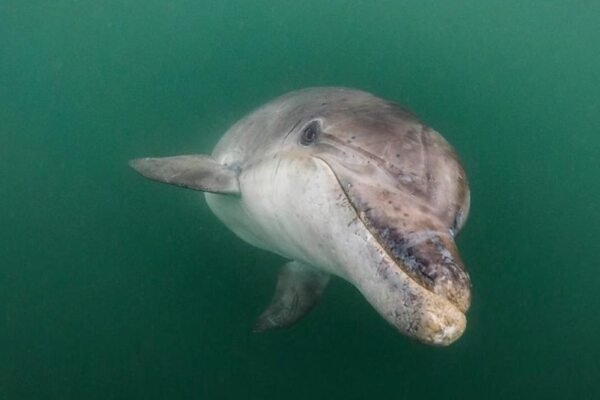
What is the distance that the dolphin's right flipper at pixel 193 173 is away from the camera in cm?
739

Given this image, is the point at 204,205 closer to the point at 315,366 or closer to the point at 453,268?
the point at 315,366

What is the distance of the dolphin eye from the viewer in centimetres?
548

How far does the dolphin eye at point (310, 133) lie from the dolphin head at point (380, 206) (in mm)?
15

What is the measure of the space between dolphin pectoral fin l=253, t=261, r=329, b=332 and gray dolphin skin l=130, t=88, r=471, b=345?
1.39 m

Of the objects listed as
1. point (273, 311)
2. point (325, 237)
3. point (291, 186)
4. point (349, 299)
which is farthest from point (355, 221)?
point (349, 299)

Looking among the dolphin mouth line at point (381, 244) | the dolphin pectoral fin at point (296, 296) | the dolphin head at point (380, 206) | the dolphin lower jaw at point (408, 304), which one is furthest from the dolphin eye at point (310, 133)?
the dolphin pectoral fin at point (296, 296)

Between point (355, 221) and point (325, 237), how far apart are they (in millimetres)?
658

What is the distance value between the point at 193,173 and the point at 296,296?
2458mm

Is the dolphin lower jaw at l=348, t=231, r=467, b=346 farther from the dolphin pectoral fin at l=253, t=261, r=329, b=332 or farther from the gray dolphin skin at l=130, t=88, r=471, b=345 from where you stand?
the dolphin pectoral fin at l=253, t=261, r=329, b=332

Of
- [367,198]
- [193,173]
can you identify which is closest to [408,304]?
[367,198]

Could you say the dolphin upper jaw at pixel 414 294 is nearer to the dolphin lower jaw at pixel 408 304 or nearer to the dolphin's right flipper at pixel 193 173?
the dolphin lower jaw at pixel 408 304

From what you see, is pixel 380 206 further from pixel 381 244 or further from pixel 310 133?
pixel 310 133

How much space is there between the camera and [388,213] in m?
4.08

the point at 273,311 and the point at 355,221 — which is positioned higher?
the point at 355,221
